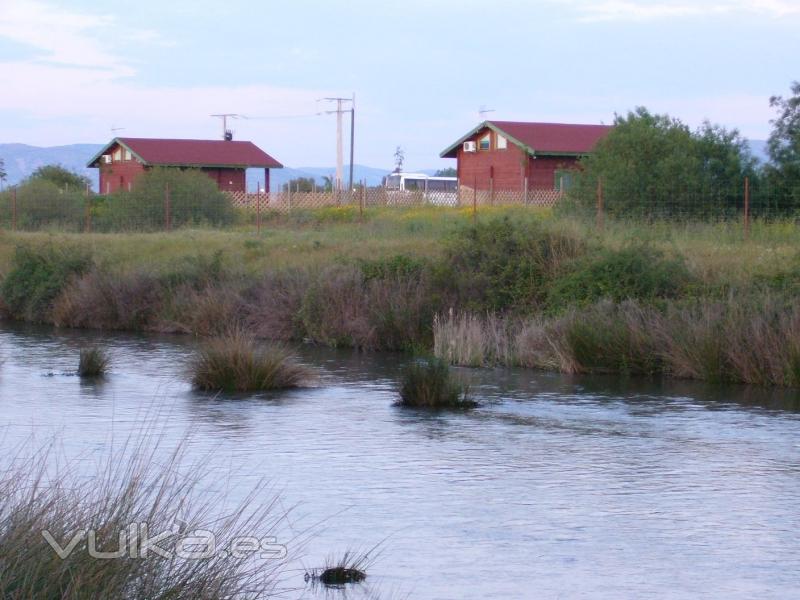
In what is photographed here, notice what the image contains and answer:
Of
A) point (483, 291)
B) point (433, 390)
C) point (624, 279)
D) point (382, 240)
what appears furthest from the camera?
point (382, 240)

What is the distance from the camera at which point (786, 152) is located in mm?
34969

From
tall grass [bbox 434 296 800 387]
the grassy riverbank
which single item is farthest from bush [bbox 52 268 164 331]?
tall grass [bbox 434 296 800 387]

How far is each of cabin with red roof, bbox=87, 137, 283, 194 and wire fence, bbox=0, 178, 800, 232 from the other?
19576 mm

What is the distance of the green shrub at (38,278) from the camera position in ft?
110

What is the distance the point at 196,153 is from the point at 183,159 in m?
1.89

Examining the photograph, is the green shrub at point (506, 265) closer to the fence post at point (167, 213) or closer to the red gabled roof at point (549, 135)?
the fence post at point (167, 213)

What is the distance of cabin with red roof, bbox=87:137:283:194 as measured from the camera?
7369 centimetres

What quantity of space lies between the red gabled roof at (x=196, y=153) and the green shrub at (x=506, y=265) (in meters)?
46.9

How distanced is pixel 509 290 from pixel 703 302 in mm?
4952

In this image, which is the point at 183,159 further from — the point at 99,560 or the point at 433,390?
the point at 99,560

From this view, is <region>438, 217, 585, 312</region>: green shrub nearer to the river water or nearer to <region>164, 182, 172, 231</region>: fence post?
the river water

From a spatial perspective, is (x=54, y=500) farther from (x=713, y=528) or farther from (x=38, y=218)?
(x=38, y=218)

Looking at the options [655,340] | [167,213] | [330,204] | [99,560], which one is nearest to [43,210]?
[167,213]

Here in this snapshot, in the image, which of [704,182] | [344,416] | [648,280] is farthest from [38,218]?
[344,416]
